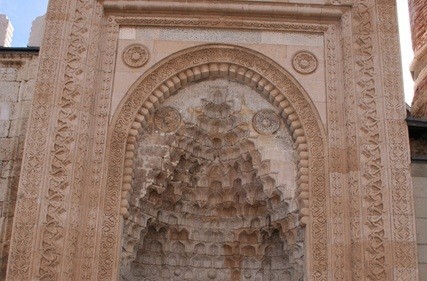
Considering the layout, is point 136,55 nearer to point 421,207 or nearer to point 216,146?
point 216,146

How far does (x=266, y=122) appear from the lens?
6492mm

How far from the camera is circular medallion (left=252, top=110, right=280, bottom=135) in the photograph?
6445 mm

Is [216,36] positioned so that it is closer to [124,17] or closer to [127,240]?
[124,17]

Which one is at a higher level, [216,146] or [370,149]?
[216,146]

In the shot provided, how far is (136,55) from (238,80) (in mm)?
1255

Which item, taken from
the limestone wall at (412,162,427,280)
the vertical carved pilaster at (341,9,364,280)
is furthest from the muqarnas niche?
the limestone wall at (412,162,427,280)

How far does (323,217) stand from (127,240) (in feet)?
6.94

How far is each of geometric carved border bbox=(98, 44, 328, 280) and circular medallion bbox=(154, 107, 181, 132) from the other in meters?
0.13

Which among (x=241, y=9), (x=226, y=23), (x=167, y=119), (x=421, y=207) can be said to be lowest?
(x=421, y=207)

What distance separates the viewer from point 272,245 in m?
6.71

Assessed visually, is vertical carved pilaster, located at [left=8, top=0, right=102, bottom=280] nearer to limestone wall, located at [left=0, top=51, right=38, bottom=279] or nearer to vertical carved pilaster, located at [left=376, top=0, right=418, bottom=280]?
limestone wall, located at [left=0, top=51, right=38, bottom=279]

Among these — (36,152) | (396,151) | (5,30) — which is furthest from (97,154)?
(5,30)

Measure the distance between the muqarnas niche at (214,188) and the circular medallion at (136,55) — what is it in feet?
1.84

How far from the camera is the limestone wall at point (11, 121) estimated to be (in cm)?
600
